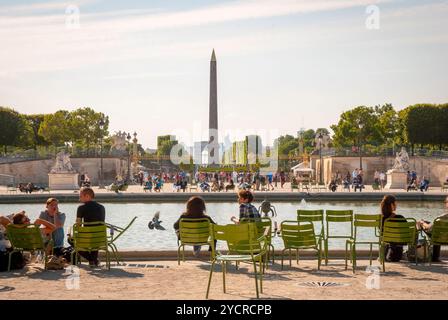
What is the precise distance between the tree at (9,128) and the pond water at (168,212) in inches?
1614

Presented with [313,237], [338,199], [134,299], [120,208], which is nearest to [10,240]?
[134,299]

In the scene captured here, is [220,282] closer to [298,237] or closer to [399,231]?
[298,237]

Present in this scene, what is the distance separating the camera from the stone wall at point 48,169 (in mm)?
55938

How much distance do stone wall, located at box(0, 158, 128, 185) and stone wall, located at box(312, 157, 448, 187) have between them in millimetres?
16147

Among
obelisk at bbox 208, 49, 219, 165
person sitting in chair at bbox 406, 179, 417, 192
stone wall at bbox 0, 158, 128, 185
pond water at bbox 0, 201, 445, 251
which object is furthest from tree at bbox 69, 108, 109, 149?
pond water at bbox 0, 201, 445, 251

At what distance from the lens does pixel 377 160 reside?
188 ft

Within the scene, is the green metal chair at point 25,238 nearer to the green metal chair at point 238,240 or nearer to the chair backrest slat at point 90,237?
the chair backrest slat at point 90,237

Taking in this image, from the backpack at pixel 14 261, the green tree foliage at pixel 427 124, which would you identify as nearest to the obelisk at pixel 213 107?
the green tree foliage at pixel 427 124

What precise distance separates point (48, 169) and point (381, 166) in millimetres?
24673

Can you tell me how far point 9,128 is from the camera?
70.3 m

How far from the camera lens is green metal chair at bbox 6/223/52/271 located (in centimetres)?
981

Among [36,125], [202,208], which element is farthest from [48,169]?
[202,208]
